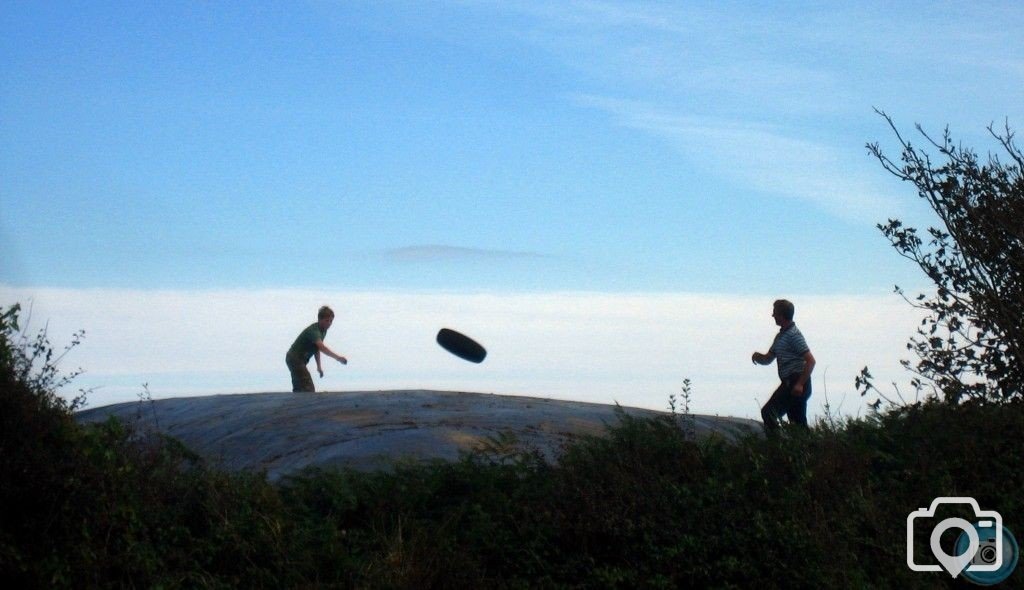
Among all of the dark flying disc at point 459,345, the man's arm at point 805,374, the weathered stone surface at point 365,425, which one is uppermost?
the dark flying disc at point 459,345

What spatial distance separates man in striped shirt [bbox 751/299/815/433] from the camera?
489 inches

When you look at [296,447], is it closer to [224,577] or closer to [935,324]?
[224,577]

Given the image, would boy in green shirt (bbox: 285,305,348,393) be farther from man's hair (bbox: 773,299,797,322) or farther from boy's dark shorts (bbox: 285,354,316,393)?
man's hair (bbox: 773,299,797,322)

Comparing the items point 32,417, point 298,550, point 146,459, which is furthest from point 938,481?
point 32,417

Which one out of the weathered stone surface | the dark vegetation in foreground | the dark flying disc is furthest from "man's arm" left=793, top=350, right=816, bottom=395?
the dark flying disc

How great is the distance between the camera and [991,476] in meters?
10.2

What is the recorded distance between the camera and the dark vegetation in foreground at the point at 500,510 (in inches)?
275

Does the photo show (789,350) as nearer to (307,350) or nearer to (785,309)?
(785,309)

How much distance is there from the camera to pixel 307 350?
51.6ft

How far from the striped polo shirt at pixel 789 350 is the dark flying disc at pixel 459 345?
3.96m
